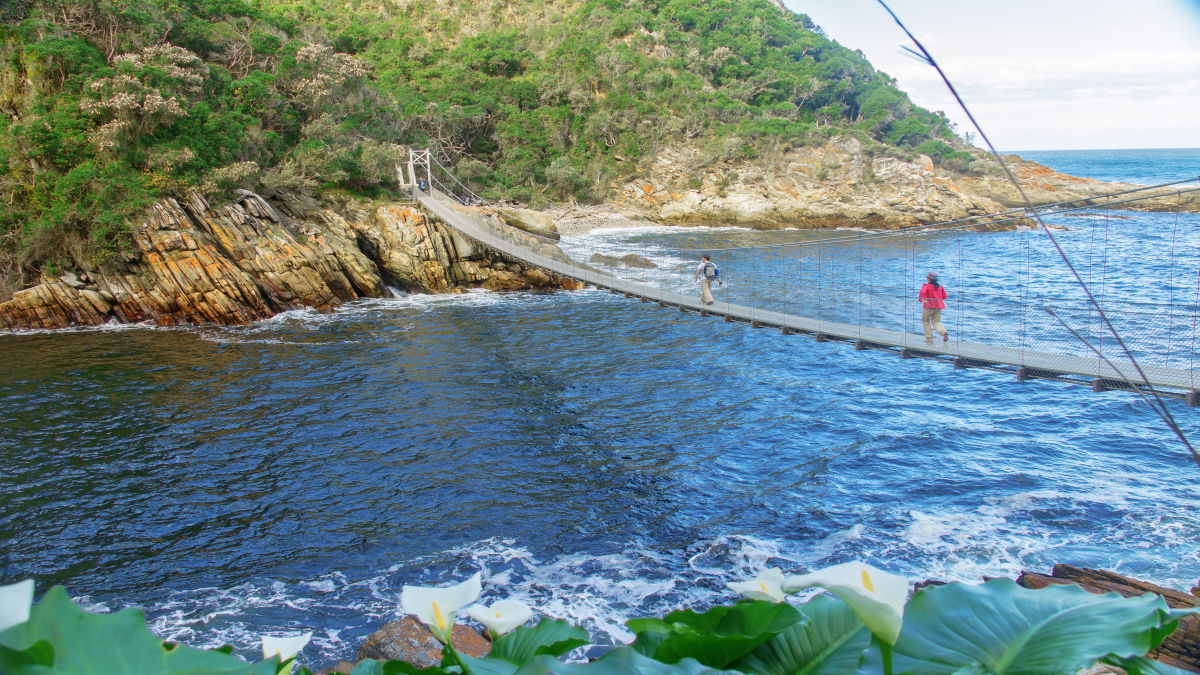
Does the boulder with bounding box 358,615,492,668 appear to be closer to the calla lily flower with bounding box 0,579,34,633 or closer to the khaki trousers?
the calla lily flower with bounding box 0,579,34,633

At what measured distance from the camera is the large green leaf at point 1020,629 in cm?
85

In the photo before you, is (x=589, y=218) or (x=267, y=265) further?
(x=589, y=218)

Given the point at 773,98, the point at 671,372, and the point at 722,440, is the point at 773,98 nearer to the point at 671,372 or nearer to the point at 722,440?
Answer: the point at 671,372

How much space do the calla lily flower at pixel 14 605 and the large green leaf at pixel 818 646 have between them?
848 millimetres

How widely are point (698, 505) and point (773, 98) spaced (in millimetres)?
33780

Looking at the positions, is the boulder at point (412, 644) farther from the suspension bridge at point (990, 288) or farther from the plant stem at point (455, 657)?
the suspension bridge at point (990, 288)

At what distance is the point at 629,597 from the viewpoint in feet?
17.9

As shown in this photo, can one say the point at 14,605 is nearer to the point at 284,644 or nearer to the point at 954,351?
the point at 284,644

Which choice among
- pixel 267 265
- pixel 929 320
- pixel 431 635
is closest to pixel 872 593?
pixel 431 635

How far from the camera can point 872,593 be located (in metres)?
0.85

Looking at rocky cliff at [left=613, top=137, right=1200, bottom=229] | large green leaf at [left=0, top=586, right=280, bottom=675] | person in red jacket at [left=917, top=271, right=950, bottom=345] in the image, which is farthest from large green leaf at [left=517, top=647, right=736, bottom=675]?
rocky cliff at [left=613, top=137, right=1200, bottom=229]

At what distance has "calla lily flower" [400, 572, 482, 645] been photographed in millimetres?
1013

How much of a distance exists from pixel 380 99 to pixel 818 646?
25.8 metres

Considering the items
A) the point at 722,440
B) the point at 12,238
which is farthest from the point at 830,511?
the point at 12,238
